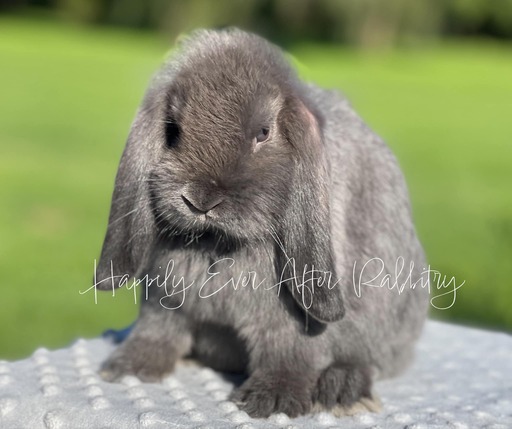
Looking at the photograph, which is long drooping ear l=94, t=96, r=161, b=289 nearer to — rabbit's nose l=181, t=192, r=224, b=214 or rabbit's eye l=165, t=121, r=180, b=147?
rabbit's eye l=165, t=121, r=180, b=147

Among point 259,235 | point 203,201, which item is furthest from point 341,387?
point 203,201

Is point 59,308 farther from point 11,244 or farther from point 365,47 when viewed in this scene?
point 365,47

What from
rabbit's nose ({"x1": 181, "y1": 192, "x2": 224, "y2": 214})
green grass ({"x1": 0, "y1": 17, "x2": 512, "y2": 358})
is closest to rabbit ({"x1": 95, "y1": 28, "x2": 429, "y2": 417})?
rabbit's nose ({"x1": 181, "y1": 192, "x2": 224, "y2": 214})

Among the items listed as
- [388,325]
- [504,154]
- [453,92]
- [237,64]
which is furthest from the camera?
[453,92]

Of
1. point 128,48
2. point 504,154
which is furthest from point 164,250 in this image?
point 128,48

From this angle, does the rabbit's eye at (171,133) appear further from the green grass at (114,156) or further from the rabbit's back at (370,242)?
the green grass at (114,156)
